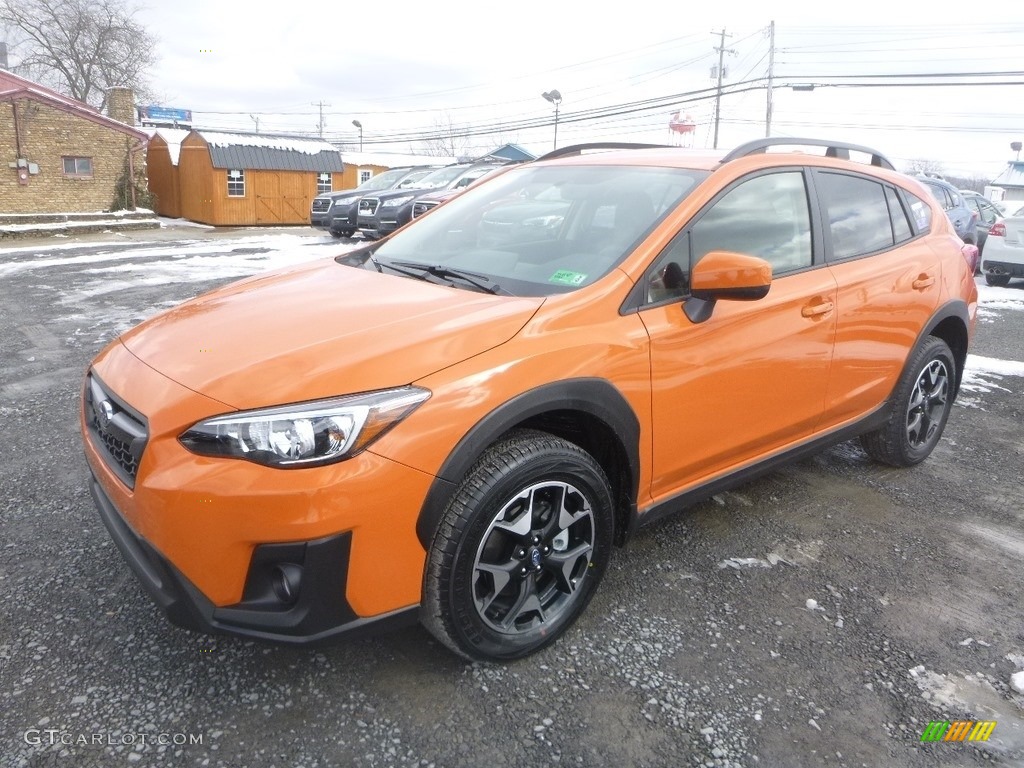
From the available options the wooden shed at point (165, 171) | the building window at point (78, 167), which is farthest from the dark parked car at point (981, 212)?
the wooden shed at point (165, 171)

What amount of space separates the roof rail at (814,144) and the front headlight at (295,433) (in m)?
1.96

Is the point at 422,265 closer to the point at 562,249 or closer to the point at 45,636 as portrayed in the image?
the point at 562,249

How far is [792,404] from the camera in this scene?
10.7 feet

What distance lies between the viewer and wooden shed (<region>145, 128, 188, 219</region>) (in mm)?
28094

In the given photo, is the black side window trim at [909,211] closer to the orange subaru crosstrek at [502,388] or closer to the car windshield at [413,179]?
the orange subaru crosstrek at [502,388]

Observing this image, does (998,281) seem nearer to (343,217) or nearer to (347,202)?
(343,217)

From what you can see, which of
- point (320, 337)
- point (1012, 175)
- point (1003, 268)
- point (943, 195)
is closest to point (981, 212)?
point (943, 195)

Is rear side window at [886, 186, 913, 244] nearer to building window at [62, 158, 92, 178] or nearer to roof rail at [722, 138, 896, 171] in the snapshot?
roof rail at [722, 138, 896, 171]

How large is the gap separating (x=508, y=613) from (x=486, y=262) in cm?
136

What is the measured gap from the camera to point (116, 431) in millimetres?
2227

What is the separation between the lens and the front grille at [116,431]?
214 centimetres

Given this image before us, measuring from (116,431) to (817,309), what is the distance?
2.71 metres

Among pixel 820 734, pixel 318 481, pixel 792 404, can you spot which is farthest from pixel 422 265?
pixel 820 734

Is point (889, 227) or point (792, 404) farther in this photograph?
point (889, 227)
